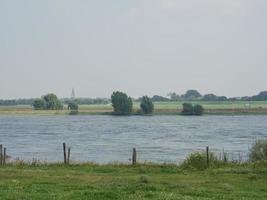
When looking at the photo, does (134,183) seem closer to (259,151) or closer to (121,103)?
(259,151)

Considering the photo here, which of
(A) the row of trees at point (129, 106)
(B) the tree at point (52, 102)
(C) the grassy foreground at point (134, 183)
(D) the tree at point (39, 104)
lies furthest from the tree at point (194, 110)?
(C) the grassy foreground at point (134, 183)

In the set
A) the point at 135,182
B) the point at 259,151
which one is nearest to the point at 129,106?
the point at 259,151

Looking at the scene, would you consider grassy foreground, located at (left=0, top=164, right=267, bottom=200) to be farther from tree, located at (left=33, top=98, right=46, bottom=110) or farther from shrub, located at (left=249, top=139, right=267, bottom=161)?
tree, located at (left=33, top=98, right=46, bottom=110)

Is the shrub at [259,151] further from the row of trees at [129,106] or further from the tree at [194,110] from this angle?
the tree at [194,110]

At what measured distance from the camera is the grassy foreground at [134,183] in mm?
15636

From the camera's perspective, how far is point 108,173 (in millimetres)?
25734

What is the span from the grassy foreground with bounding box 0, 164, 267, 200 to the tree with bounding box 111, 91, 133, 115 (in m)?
119

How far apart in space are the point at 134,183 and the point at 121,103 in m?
137

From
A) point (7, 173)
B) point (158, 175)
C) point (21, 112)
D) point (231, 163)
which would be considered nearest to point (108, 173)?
point (158, 175)

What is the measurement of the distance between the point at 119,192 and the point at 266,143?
20.7m

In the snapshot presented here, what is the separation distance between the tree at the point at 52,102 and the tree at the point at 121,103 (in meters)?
26.9

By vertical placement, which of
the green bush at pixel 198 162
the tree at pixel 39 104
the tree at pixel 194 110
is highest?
the tree at pixel 39 104

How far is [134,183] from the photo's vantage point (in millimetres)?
19781

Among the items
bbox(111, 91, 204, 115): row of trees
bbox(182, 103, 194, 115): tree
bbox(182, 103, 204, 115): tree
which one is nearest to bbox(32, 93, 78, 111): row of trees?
bbox(111, 91, 204, 115): row of trees
